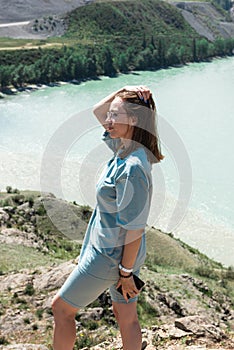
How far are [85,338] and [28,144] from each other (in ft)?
75.7

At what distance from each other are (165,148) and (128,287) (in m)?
1.08

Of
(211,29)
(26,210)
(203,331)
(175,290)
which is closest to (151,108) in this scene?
(203,331)

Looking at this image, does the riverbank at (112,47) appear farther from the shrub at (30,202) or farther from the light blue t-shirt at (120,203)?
the light blue t-shirt at (120,203)

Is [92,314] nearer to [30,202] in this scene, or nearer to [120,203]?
[120,203]

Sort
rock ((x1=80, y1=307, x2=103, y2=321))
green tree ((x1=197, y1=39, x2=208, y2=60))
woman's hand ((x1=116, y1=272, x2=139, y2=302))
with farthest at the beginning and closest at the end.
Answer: green tree ((x1=197, y1=39, x2=208, y2=60)) → rock ((x1=80, y1=307, x2=103, y2=321)) → woman's hand ((x1=116, y1=272, x2=139, y2=302))

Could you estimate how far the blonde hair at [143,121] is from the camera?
2604 millimetres

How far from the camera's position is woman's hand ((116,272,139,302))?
2.59m

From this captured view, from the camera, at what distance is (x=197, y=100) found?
129 feet

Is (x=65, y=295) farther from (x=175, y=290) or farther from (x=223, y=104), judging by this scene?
(x=223, y=104)

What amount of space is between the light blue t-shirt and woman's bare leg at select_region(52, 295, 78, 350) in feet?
1.11

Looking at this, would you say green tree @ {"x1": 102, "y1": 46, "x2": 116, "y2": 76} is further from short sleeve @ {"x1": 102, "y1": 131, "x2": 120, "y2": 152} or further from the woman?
the woman

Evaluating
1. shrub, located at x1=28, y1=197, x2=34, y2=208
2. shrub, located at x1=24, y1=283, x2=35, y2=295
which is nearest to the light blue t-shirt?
shrub, located at x1=24, y1=283, x2=35, y2=295

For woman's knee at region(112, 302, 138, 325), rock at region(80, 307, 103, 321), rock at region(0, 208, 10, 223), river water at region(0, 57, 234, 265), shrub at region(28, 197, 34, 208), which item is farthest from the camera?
shrub at region(28, 197, 34, 208)

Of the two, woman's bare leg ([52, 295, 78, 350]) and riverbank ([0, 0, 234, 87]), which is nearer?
woman's bare leg ([52, 295, 78, 350])
